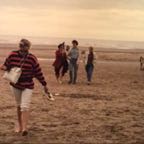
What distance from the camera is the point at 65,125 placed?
40.2 ft

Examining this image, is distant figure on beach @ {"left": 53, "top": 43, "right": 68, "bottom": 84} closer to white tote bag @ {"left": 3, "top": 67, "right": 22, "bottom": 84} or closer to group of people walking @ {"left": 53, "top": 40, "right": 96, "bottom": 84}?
group of people walking @ {"left": 53, "top": 40, "right": 96, "bottom": 84}

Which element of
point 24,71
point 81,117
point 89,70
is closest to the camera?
point 24,71

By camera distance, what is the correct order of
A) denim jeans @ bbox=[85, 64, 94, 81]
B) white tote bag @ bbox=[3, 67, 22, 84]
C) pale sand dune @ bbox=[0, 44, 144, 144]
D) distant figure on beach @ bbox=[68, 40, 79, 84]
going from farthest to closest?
denim jeans @ bbox=[85, 64, 94, 81] → distant figure on beach @ bbox=[68, 40, 79, 84] → pale sand dune @ bbox=[0, 44, 144, 144] → white tote bag @ bbox=[3, 67, 22, 84]

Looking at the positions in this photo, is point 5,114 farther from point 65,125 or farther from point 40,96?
point 40,96

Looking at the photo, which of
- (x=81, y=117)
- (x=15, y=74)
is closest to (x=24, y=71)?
(x=15, y=74)

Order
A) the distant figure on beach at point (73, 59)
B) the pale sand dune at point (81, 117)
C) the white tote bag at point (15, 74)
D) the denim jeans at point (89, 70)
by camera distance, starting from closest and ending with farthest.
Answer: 1. the white tote bag at point (15, 74)
2. the pale sand dune at point (81, 117)
3. the distant figure on beach at point (73, 59)
4. the denim jeans at point (89, 70)

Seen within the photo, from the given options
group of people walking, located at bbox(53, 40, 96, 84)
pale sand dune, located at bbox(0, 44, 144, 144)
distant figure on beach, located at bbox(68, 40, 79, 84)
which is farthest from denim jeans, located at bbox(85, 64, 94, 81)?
pale sand dune, located at bbox(0, 44, 144, 144)

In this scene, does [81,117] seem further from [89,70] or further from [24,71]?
[89,70]

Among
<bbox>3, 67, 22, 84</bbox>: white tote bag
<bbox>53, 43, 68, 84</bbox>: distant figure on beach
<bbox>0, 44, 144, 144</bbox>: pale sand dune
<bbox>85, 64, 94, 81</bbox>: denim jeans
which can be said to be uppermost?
<bbox>3, 67, 22, 84</bbox>: white tote bag

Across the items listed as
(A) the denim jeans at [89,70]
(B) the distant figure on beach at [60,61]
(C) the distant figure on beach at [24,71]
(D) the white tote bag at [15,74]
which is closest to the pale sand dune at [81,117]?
(C) the distant figure on beach at [24,71]

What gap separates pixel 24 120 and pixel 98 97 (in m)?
7.05

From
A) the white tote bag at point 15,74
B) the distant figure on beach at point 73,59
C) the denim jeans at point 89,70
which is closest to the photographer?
the white tote bag at point 15,74

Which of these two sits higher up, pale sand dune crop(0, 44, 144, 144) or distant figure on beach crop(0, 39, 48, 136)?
distant figure on beach crop(0, 39, 48, 136)

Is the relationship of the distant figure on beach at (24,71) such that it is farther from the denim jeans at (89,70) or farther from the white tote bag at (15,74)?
the denim jeans at (89,70)
